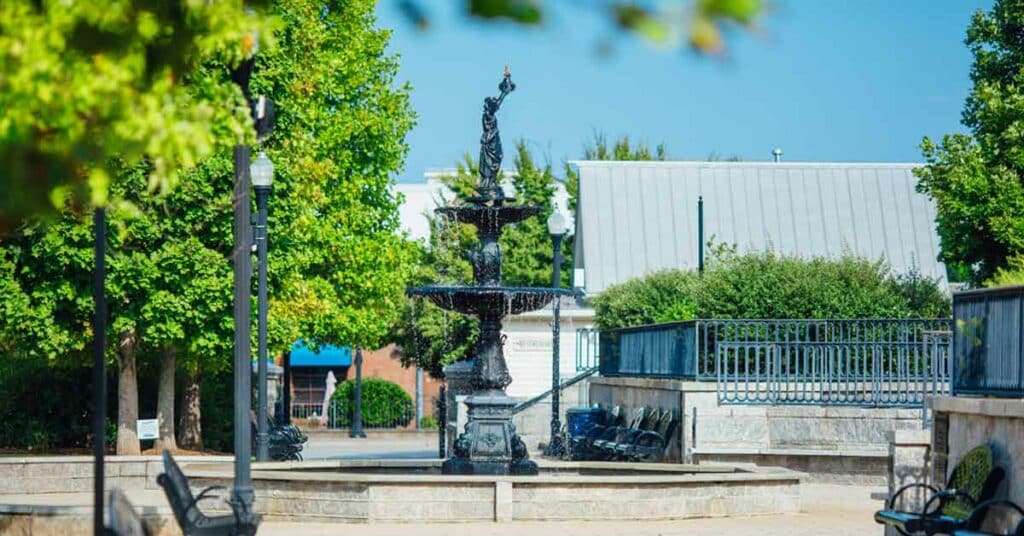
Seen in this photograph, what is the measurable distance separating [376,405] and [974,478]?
1746 inches

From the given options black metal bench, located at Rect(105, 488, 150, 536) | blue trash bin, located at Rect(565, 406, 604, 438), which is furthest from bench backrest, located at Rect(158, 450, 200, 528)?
blue trash bin, located at Rect(565, 406, 604, 438)

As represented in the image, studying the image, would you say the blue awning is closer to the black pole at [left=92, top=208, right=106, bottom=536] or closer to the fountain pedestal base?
the fountain pedestal base

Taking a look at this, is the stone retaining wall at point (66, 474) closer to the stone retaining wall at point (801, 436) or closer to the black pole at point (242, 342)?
the stone retaining wall at point (801, 436)

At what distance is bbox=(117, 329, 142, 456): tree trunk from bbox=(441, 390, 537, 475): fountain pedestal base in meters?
11.0

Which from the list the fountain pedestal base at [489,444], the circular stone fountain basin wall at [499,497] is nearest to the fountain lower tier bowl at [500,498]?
the circular stone fountain basin wall at [499,497]

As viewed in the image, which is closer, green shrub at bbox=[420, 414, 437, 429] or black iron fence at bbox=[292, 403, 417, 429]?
black iron fence at bbox=[292, 403, 417, 429]

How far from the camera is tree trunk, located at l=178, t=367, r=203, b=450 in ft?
111

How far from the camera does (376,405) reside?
57.5 metres

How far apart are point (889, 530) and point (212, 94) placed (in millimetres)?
8435

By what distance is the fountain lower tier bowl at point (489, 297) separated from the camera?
21484 millimetres

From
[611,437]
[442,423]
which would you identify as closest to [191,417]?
[442,423]

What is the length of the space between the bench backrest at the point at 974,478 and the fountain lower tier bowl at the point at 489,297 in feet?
24.7

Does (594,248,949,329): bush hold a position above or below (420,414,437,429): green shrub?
above

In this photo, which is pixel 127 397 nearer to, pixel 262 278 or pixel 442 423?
pixel 442 423
